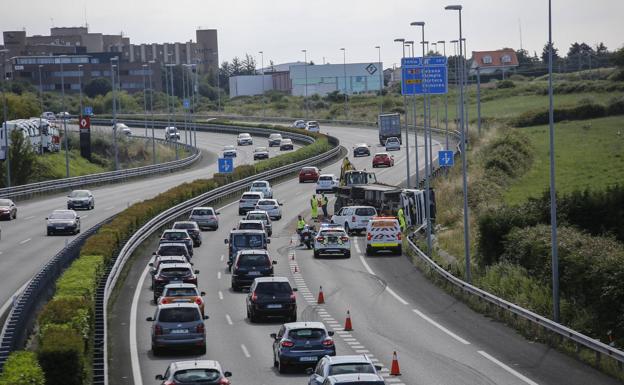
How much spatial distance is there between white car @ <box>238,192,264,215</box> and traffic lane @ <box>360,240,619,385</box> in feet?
79.6

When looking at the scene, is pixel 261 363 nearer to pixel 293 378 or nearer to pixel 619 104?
pixel 293 378

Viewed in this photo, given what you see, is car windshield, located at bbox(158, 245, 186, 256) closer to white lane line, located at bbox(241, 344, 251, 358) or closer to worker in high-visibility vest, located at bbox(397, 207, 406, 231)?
worker in high-visibility vest, located at bbox(397, 207, 406, 231)

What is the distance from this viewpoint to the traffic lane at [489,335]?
2683 centimetres

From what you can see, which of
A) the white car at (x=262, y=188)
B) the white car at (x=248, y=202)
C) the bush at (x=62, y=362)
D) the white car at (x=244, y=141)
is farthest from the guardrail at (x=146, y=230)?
the white car at (x=244, y=141)

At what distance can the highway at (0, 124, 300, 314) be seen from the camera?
48.7 m

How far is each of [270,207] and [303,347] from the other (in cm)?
4286

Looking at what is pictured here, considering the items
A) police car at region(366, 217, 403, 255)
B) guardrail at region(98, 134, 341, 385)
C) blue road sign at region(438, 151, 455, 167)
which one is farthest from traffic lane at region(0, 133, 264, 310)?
blue road sign at region(438, 151, 455, 167)

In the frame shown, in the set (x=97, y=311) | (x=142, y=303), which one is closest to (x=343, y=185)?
(x=142, y=303)

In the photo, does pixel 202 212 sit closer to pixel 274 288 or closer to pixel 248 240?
pixel 248 240

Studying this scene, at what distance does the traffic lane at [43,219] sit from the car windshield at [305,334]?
16566 millimetres

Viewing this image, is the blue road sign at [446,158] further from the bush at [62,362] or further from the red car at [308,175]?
the bush at [62,362]

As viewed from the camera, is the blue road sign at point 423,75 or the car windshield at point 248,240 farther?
the blue road sign at point 423,75

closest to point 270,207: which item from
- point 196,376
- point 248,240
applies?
point 248,240

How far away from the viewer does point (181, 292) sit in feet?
117
